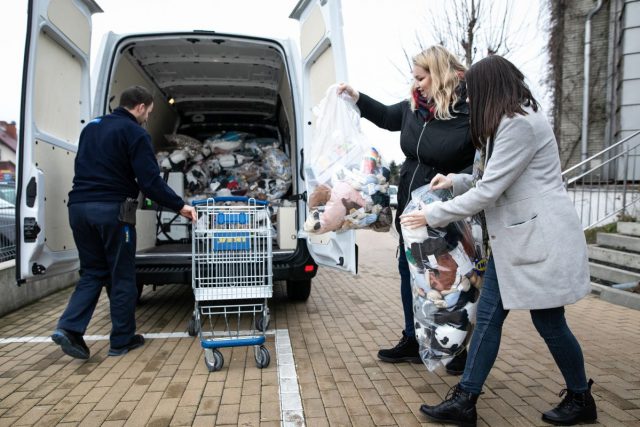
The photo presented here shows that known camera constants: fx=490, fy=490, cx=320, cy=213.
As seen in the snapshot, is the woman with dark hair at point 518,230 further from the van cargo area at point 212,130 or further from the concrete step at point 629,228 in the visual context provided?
the concrete step at point 629,228

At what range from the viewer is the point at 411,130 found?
121 inches

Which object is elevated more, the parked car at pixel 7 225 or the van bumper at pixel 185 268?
the parked car at pixel 7 225

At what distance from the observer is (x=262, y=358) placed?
3350 mm

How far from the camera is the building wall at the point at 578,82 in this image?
10.2 meters

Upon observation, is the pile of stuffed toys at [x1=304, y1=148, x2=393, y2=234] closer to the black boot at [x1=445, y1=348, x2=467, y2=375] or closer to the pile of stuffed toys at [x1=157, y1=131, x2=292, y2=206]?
the black boot at [x1=445, y1=348, x2=467, y2=375]

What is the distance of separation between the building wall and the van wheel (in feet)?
26.1

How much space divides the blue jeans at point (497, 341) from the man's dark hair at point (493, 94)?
0.71 meters

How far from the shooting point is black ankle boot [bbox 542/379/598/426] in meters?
2.48

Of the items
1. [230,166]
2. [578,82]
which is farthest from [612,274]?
[578,82]

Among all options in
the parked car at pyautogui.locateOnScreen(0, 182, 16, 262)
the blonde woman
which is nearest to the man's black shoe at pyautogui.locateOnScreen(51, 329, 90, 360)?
the parked car at pyautogui.locateOnScreen(0, 182, 16, 262)

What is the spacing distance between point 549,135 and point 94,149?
2.95m

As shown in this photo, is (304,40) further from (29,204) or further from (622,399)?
(622,399)

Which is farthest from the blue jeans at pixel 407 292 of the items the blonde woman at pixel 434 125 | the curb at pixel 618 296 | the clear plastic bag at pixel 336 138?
the curb at pixel 618 296

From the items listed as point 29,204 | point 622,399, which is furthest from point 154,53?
point 622,399
